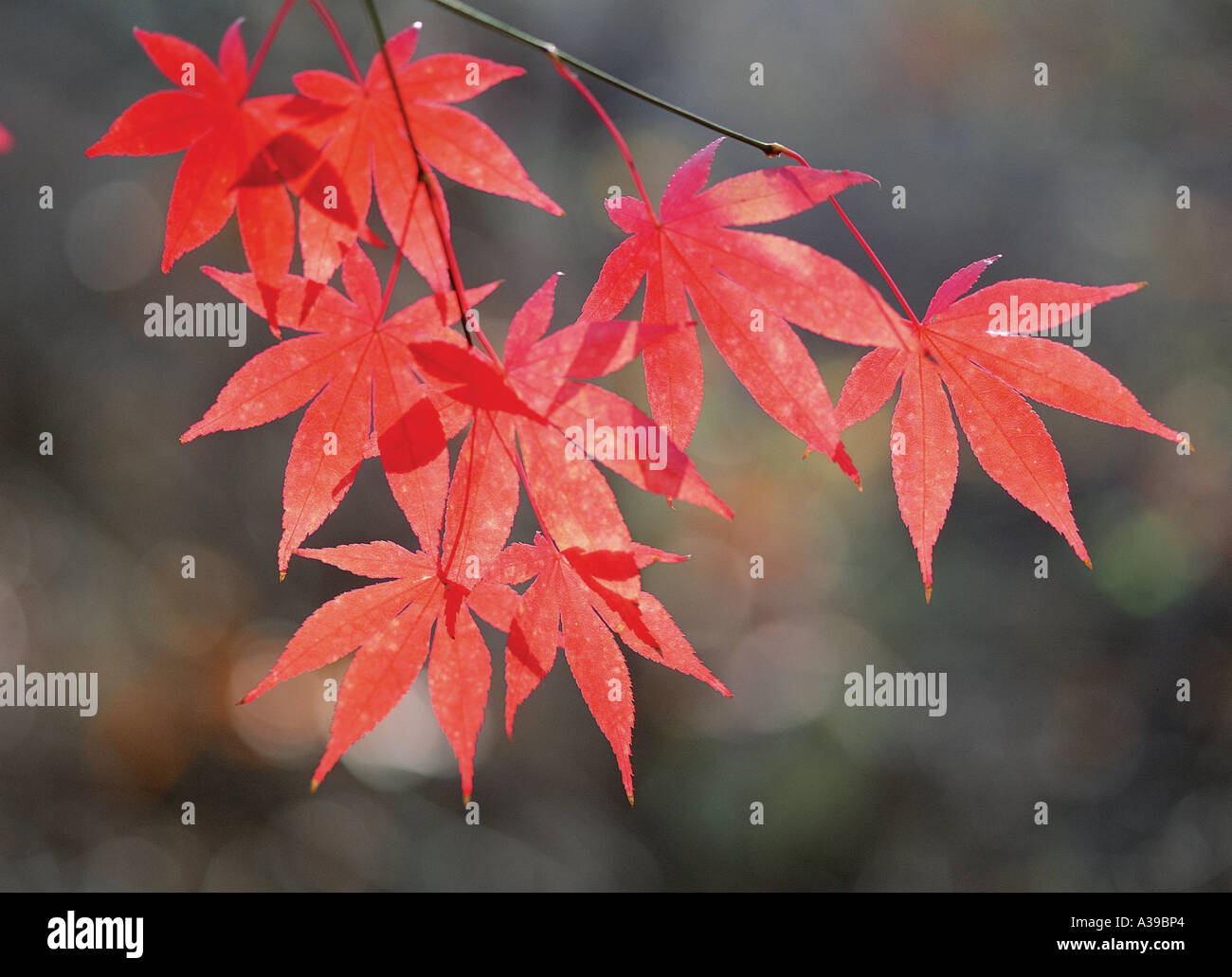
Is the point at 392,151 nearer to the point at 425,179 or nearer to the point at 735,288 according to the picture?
the point at 425,179

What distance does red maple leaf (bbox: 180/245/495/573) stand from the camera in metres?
0.51

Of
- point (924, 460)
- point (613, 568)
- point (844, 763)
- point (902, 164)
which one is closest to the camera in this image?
point (613, 568)

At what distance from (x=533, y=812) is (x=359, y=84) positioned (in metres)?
2.59

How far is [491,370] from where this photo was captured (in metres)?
0.45

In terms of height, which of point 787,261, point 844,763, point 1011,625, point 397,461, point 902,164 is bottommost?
point 844,763

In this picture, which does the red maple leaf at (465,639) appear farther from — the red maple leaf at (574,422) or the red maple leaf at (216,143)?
the red maple leaf at (216,143)

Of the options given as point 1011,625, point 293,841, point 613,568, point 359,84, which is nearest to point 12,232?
point 293,841

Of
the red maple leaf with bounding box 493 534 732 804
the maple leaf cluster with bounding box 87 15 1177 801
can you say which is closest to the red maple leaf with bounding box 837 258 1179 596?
the maple leaf cluster with bounding box 87 15 1177 801

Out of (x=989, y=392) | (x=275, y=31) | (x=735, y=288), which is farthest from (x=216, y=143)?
(x=989, y=392)

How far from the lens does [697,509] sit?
274cm

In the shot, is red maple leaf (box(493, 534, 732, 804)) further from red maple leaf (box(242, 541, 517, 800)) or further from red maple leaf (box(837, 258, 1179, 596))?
red maple leaf (box(837, 258, 1179, 596))

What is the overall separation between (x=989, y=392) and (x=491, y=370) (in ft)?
1.11

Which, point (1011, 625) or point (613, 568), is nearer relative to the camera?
point (613, 568)

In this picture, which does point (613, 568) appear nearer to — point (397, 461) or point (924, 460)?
point (397, 461)
